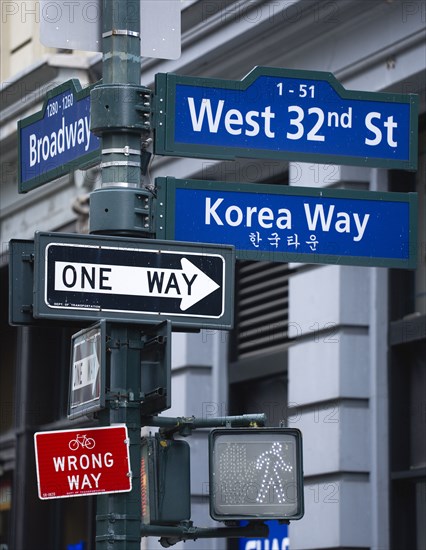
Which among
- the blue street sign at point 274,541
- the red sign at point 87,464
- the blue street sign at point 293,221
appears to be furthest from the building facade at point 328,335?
the red sign at point 87,464

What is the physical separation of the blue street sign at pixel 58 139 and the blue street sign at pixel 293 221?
0.60m

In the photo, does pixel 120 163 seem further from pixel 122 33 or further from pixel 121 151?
pixel 122 33

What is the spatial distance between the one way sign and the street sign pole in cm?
15

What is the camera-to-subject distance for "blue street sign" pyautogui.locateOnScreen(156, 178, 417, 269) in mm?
6234

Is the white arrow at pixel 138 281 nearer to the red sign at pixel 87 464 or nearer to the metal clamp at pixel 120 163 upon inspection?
the metal clamp at pixel 120 163

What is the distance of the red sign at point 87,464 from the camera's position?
5.59 m

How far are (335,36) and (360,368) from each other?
271cm

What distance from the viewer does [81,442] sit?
5.64m

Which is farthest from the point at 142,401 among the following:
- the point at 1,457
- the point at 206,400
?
the point at 1,457

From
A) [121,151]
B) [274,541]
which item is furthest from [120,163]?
[274,541]

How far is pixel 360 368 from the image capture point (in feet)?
36.0

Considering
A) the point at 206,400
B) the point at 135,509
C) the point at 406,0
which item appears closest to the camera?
the point at 135,509

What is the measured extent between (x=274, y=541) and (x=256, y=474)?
6196 millimetres

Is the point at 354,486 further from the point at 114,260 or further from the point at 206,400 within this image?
the point at 114,260
